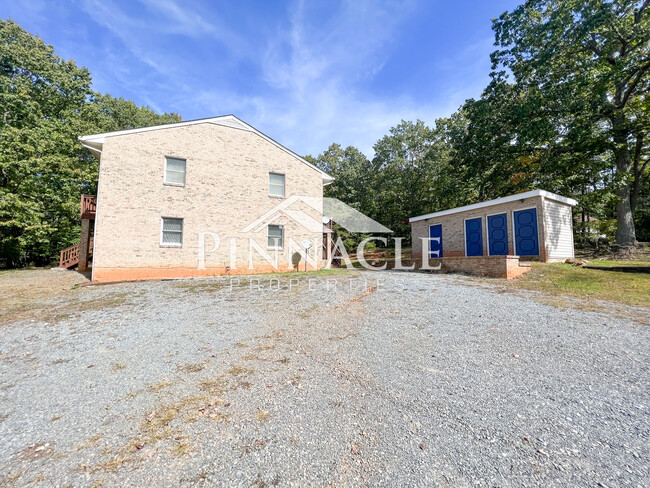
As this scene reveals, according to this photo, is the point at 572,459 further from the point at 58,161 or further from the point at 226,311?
the point at 58,161

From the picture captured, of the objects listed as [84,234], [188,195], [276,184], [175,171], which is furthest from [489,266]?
[84,234]

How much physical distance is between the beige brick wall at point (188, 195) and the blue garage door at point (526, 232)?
9.30 metres

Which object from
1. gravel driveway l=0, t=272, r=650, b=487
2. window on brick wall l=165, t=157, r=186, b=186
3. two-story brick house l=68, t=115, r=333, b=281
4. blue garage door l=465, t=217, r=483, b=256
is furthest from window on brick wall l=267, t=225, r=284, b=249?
blue garage door l=465, t=217, r=483, b=256

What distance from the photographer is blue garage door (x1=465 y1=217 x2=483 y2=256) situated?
1349 centimetres

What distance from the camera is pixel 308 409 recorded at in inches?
94.1

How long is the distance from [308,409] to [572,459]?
187 centimetres

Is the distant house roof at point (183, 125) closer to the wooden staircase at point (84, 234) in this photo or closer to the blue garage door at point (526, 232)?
the wooden staircase at point (84, 234)

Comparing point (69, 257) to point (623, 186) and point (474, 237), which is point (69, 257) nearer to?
point (474, 237)

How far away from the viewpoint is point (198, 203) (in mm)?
12039

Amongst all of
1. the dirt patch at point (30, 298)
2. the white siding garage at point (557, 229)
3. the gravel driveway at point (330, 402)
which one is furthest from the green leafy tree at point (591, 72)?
the dirt patch at point (30, 298)

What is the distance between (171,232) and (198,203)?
1.67 m

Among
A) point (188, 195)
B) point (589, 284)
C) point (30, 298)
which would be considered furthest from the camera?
point (188, 195)

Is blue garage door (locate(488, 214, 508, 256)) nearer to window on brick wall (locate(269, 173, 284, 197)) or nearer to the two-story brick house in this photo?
the two-story brick house

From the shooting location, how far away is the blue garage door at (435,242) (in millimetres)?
15594
